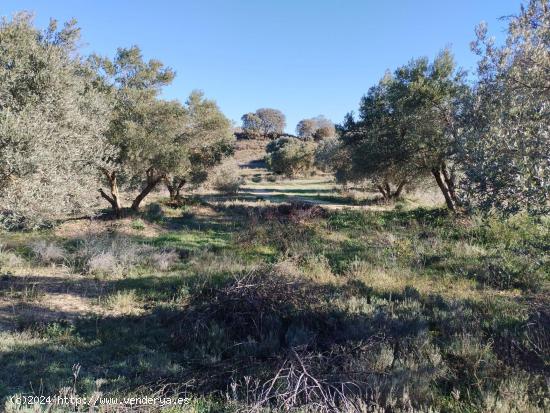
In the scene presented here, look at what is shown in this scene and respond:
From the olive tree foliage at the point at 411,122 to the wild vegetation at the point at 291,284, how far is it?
15cm

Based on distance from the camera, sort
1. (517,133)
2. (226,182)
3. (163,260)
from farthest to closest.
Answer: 1. (226,182)
2. (163,260)
3. (517,133)

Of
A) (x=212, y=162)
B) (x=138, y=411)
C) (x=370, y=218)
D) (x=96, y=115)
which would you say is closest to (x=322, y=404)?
(x=138, y=411)

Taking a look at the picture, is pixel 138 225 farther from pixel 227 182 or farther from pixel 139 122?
pixel 227 182

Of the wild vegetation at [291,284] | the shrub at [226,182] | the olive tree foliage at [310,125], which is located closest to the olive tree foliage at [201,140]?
the wild vegetation at [291,284]

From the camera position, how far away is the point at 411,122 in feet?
54.6

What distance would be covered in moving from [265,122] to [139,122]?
107477 millimetres

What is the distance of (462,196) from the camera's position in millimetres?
5797

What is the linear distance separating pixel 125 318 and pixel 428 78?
16.7 m

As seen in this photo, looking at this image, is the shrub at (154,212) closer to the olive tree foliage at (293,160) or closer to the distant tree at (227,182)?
the distant tree at (227,182)

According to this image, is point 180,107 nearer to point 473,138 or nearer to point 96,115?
point 96,115

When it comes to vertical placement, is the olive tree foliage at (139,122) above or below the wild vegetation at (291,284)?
above

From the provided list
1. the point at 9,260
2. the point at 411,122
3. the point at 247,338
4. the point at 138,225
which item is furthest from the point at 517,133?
the point at 138,225

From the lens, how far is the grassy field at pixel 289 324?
4.41 meters

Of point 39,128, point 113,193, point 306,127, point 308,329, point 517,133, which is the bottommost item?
point 308,329
